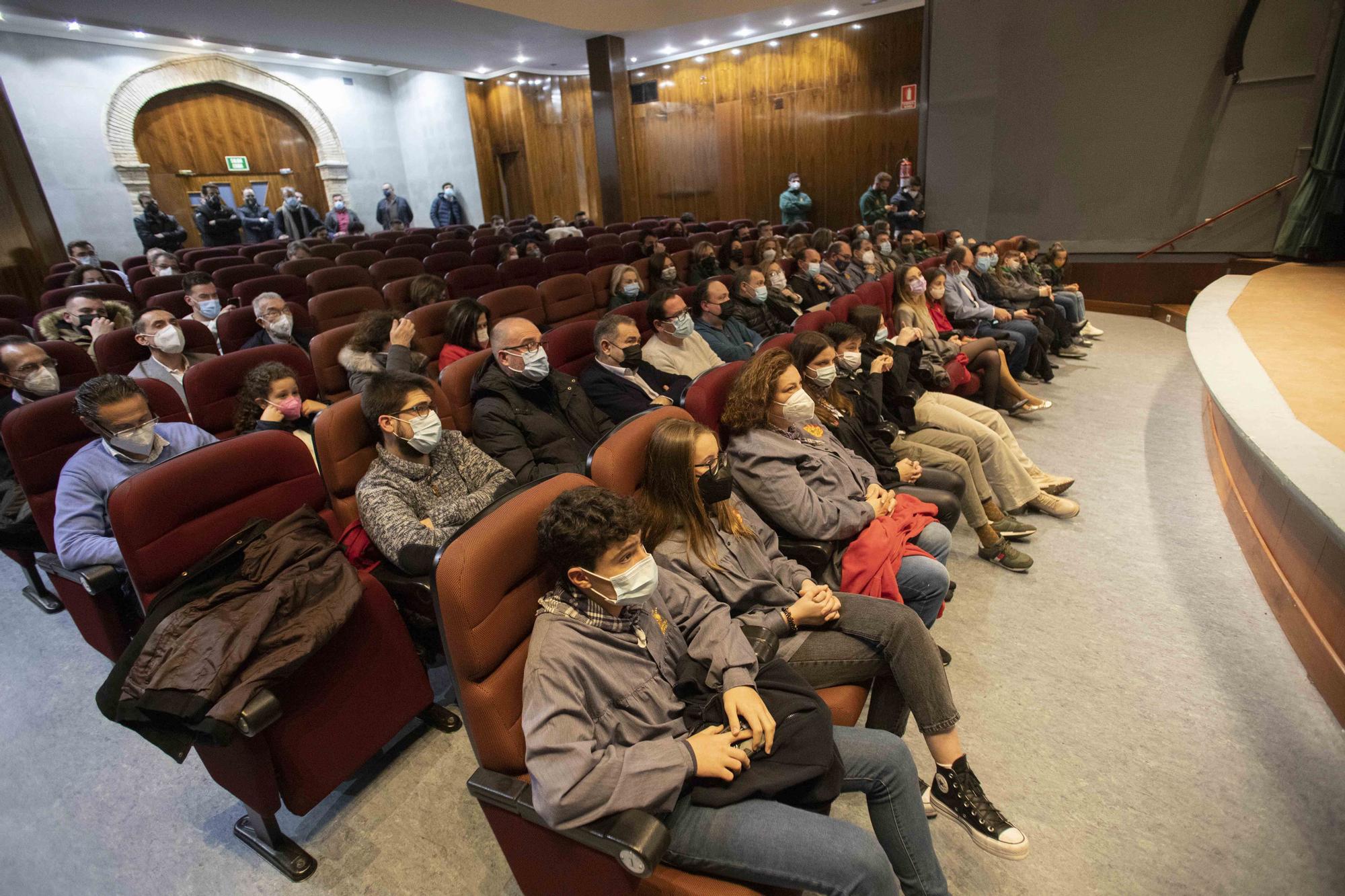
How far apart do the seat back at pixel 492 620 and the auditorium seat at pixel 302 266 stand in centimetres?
522

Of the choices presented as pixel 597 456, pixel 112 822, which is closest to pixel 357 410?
pixel 597 456

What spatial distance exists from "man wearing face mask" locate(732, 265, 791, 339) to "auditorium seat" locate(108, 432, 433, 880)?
120 inches

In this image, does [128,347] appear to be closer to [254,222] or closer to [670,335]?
[670,335]

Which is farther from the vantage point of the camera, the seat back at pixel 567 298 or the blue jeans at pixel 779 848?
the seat back at pixel 567 298

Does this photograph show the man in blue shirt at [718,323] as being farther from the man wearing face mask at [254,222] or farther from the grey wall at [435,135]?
the grey wall at [435,135]

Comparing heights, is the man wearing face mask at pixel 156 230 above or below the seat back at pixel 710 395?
above

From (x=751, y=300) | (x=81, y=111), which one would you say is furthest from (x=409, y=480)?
(x=81, y=111)

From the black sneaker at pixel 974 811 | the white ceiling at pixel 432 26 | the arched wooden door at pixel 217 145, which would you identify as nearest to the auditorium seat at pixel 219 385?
the black sneaker at pixel 974 811

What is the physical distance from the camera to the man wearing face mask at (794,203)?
10898 millimetres

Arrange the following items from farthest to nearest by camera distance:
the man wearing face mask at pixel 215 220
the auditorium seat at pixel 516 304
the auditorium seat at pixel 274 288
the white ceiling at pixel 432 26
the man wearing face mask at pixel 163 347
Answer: the man wearing face mask at pixel 215 220 < the white ceiling at pixel 432 26 < the auditorium seat at pixel 274 288 < the auditorium seat at pixel 516 304 < the man wearing face mask at pixel 163 347

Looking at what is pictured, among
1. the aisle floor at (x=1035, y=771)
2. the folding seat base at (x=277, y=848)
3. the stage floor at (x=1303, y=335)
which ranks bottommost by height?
the aisle floor at (x=1035, y=771)

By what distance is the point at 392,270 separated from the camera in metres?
5.86

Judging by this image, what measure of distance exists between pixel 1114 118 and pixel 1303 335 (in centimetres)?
545

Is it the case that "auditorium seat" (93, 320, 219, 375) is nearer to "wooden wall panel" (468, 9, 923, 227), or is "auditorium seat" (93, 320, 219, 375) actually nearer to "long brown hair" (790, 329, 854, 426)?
"long brown hair" (790, 329, 854, 426)
